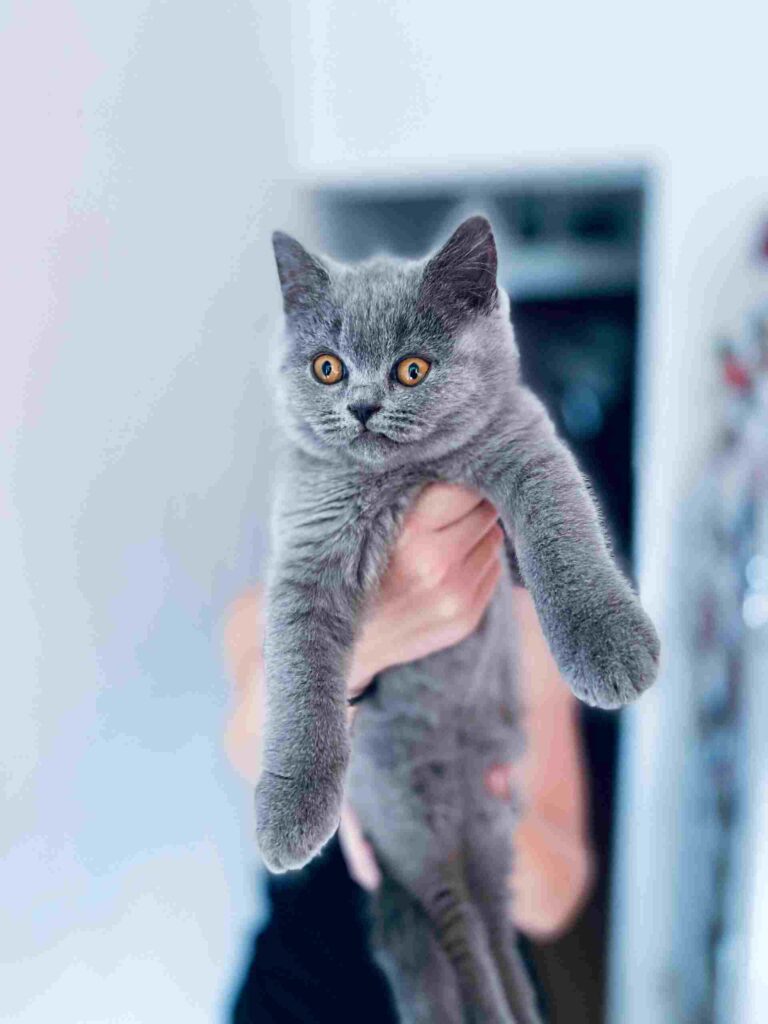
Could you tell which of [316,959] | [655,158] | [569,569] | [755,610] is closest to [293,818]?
[569,569]

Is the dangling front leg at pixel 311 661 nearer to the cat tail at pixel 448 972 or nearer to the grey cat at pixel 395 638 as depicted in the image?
the grey cat at pixel 395 638

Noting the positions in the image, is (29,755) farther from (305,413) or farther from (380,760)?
(305,413)

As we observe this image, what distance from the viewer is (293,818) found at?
411mm

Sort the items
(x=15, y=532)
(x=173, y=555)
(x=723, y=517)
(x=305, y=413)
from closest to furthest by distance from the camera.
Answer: (x=305, y=413)
(x=15, y=532)
(x=173, y=555)
(x=723, y=517)

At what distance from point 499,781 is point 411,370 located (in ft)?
1.07

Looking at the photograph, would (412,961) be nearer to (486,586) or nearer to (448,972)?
(448,972)

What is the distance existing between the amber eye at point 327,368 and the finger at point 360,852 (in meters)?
0.31

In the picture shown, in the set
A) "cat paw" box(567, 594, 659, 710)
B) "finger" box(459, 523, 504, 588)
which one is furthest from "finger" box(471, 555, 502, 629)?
"cat paw" box(567, 594, 659, 710)

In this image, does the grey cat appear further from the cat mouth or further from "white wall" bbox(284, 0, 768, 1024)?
"white wall" bbox(284, 0, 768, 1024)

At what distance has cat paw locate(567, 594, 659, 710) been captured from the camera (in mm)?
358

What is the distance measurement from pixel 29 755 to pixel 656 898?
113 cm


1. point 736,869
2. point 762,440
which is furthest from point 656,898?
point 762,440

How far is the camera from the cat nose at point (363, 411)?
1.36 feet

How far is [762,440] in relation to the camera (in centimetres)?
116
